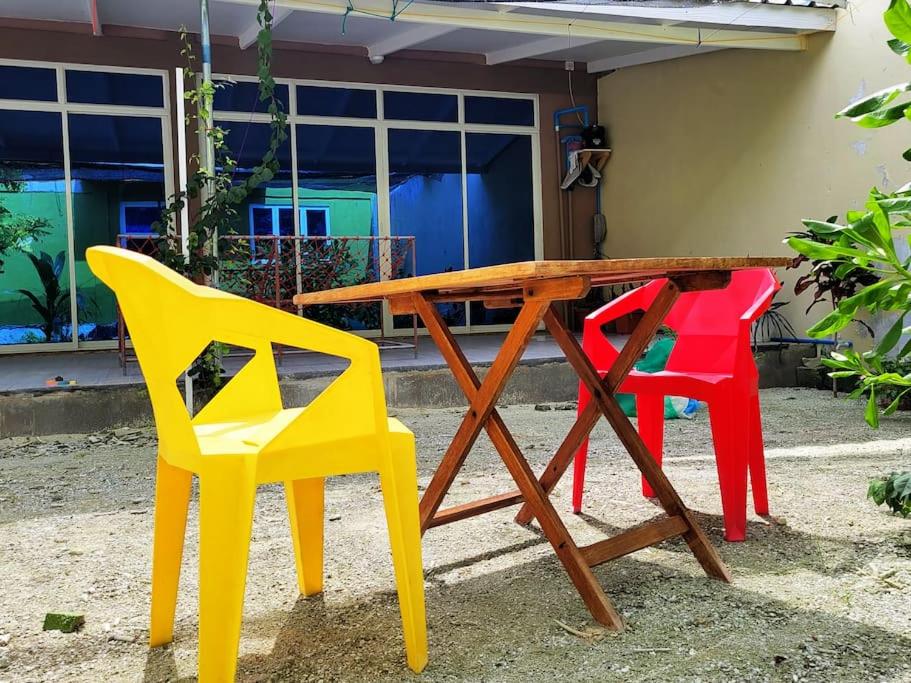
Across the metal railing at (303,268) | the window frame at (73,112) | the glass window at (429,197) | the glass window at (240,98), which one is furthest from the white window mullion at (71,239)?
the glass window at (429,197)

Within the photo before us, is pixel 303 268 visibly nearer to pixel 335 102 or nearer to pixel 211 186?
pixel 211 186

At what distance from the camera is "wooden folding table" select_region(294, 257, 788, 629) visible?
5.78 feet

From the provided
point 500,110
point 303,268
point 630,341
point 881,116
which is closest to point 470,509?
point 630,341

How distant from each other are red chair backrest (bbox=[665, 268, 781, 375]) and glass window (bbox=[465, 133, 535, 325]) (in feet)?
17.4

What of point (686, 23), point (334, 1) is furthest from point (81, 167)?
point (686, 23)

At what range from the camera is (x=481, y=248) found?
8.02m

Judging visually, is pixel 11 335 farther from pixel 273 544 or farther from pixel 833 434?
pixel 833 434

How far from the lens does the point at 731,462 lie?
7.50 feet

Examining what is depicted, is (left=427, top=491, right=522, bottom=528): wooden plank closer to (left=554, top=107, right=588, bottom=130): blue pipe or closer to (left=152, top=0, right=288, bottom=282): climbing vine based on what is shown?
(left=152, top=0, right=288, bottom=282): climbing vine

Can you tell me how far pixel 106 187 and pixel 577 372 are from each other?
19.4 ft

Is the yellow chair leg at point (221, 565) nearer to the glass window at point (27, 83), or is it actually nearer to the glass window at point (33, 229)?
the glass window at point (33, 229)

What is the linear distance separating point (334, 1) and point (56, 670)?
4.52 meters

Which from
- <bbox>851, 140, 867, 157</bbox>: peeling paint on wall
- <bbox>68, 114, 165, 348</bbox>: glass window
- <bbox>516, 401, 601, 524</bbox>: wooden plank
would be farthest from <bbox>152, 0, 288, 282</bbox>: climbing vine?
<bbox>851, 140, 867, 157</bbox>: peeling paint on wall

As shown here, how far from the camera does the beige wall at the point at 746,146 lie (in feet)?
18.4
